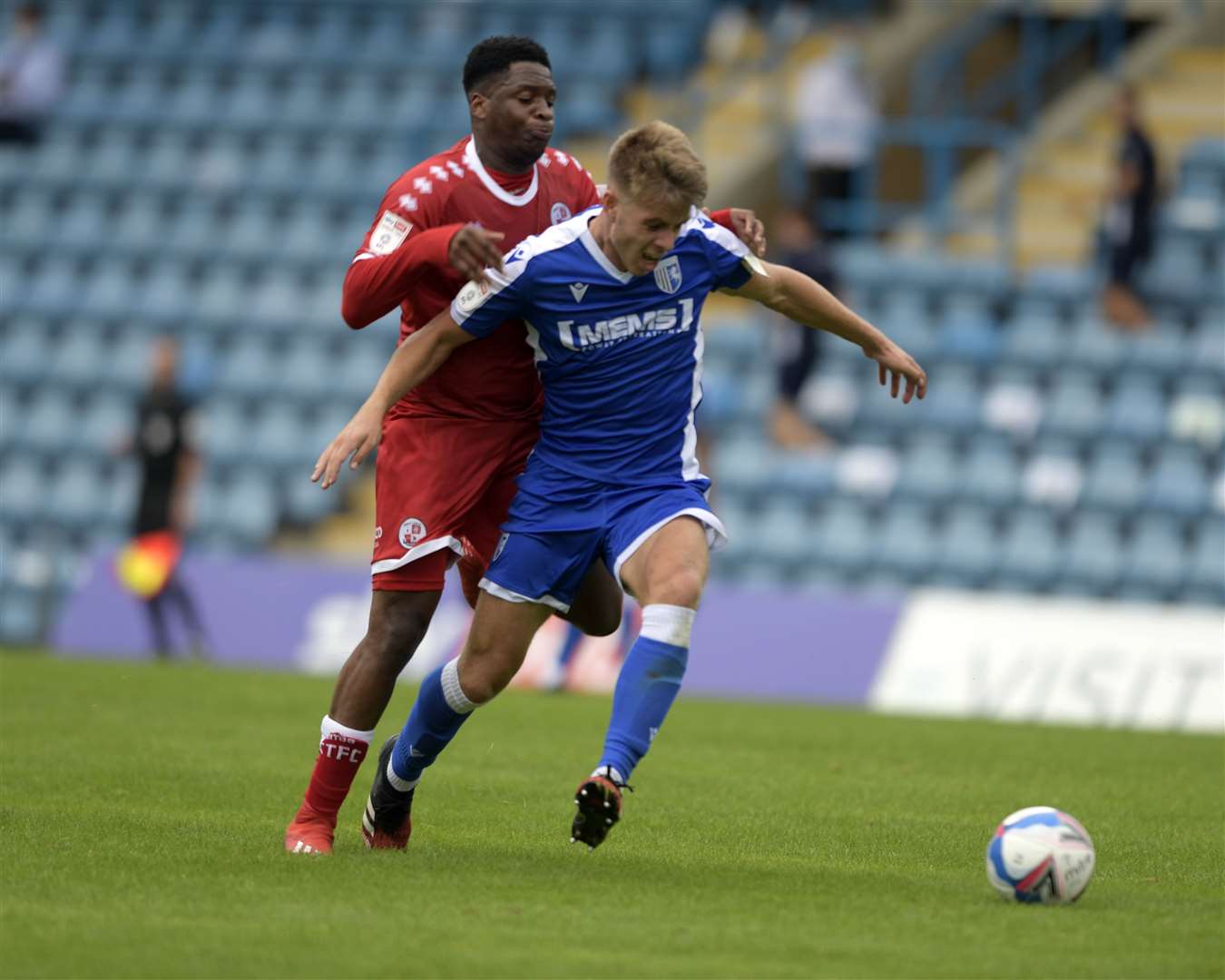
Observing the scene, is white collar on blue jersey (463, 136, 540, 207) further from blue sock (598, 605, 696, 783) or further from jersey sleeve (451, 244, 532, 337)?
blue sock (598, 605, 696, 783)

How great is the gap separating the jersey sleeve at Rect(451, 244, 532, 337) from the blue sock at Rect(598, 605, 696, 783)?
39.6 inches

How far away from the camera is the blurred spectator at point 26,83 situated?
20.8 metres

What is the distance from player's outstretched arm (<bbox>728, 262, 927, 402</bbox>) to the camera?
6.53m

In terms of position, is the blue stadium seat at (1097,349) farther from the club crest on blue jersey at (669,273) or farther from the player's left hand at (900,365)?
the club crest on blue jersey at (669,273)

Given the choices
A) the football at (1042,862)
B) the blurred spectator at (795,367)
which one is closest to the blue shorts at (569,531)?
the football at (1042,862)

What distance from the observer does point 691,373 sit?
6508mm

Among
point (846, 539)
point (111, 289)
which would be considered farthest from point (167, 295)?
point (846, 539)

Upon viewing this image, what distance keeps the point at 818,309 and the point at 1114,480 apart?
955 centimetres

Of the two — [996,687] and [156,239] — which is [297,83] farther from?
[996,687]

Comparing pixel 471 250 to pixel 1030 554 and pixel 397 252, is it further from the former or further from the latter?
pixel 1030 554

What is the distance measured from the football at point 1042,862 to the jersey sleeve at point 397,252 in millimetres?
2327

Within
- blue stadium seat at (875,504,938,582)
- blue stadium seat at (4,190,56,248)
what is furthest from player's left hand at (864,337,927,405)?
blue stadium seat at (4,190,56,248)

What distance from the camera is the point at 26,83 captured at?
20844mm

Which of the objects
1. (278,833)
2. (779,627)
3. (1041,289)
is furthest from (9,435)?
(278,833)
